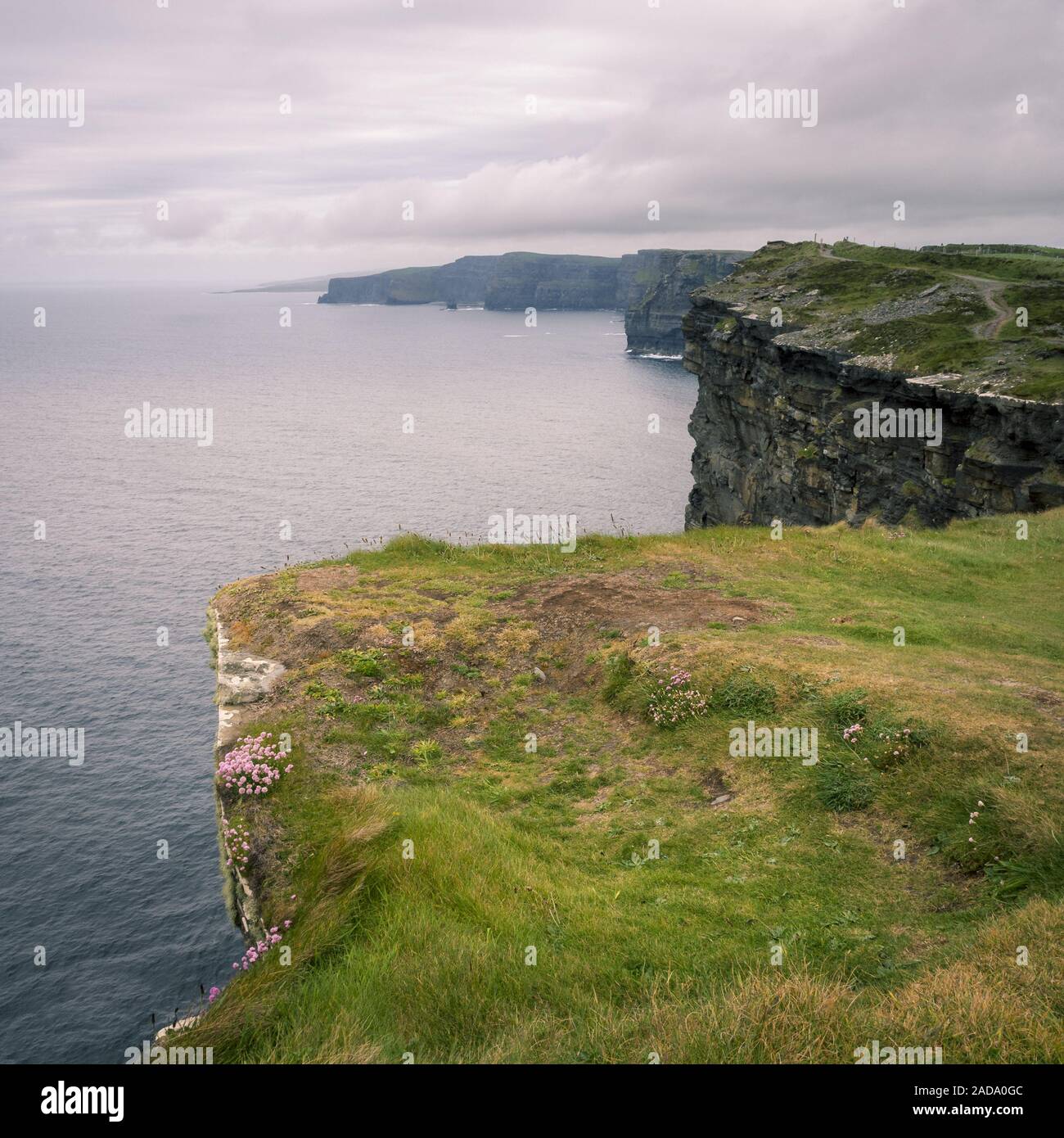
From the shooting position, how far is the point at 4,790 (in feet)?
108

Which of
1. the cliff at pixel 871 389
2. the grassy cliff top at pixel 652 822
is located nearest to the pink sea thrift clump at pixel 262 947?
the grassy cliff top at pixel 652 822

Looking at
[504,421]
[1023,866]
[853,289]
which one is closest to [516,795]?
[1023,866]

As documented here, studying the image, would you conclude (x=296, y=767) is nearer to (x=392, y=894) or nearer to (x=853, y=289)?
(x=392, y=894)

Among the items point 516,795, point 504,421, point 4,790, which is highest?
point 504,421

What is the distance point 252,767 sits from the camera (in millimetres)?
14406

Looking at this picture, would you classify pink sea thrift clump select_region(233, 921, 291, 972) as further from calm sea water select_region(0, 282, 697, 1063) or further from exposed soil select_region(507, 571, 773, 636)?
calm sea water select_region(0, 282, 697, 1063)

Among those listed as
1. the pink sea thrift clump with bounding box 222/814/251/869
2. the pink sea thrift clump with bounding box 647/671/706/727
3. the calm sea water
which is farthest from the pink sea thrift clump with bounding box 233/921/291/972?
the calm sea water

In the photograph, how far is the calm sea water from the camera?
25594 mm

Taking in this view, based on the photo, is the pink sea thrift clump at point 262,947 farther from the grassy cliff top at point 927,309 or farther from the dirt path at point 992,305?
the dirt path at point 992,305

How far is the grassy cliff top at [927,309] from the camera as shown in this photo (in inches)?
1464

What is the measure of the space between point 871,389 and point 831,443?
4171 millimetres

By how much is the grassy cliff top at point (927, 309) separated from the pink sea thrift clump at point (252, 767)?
31734 millimetres

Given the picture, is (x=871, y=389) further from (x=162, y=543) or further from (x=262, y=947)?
(x=162, y=543)
